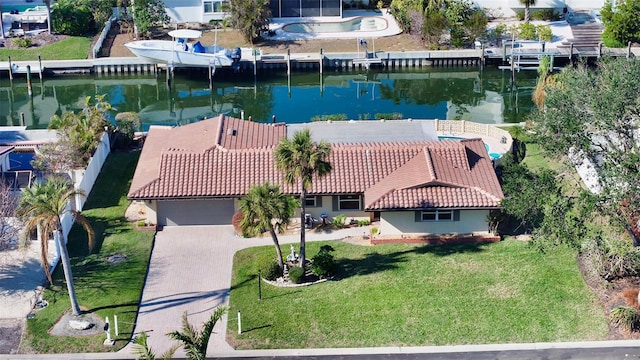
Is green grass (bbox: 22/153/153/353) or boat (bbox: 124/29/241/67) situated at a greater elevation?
boat (bbox: 124/29/241/67)

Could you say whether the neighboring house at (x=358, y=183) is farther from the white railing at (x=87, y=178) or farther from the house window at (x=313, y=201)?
the white railing at (x=87, y=178)

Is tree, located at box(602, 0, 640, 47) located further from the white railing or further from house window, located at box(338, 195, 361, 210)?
the white railing

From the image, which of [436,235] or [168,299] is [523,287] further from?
[168,299]

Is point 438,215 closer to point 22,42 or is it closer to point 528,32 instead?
point 528,32

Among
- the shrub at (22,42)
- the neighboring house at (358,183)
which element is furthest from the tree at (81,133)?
the shrub at (22,42)

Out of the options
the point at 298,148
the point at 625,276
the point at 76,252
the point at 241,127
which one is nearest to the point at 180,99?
the point at 241,127

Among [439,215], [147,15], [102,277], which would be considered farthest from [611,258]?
[147,15]

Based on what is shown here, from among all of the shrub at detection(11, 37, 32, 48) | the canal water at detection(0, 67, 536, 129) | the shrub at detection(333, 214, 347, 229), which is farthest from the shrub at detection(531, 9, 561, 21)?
the shrub at detection(333, 214, 347, 229)
